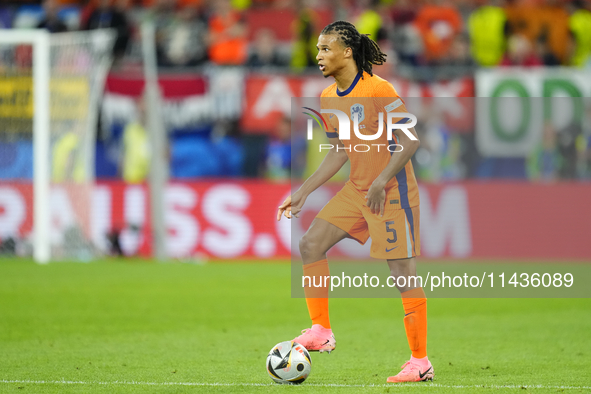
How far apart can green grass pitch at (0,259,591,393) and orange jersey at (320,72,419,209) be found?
1223 millimetres

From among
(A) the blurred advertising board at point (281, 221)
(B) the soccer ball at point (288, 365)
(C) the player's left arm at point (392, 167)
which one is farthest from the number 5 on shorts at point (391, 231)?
(A) the blurred advertising board at point (281, 221)

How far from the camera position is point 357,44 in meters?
5.91

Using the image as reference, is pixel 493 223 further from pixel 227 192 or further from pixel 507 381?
pixel 507 381

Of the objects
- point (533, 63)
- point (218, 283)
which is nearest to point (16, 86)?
point (218, 283)

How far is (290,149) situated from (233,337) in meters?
7.24

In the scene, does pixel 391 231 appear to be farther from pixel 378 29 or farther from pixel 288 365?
pixel 378 29

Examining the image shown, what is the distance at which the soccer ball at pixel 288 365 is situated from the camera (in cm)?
563

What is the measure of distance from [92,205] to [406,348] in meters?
8.91

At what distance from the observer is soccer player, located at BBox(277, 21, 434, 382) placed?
570cm

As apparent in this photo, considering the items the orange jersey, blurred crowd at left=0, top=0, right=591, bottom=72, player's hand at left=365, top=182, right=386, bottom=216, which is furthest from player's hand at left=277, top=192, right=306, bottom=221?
blurred crowd at left=0, top=0, right=591, bottom=72

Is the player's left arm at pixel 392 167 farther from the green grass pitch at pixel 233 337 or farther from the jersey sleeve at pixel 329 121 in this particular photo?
the green grass pitch at pixel 233 337

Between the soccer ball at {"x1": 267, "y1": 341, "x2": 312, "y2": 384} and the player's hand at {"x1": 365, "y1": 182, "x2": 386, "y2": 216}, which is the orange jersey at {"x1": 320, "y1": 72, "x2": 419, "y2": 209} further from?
the soccer ball at {"x1": 267, "y1": 341, "x2": 312, "y2": 384}

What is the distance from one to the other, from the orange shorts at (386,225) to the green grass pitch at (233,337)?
0.83 m

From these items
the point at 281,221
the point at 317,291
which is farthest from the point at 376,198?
the point at 281,221
